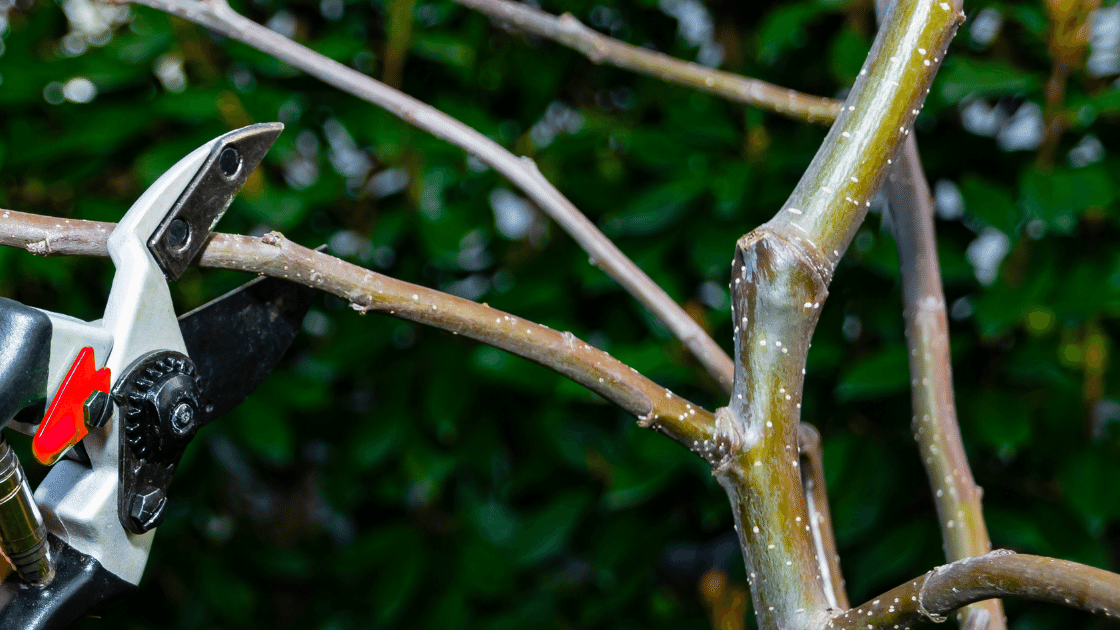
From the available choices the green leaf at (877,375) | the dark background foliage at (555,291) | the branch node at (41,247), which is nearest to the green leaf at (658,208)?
the dark background foliage at (555,291)

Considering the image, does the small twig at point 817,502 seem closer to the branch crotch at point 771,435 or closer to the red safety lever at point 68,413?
the branch crotch at point 771,435

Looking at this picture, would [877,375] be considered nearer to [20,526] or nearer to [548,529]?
[548,529]

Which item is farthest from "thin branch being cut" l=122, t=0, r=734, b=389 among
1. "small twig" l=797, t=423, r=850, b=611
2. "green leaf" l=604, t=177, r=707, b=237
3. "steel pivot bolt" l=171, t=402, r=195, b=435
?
"green leaf" l=604, t=177, r=707, b=237

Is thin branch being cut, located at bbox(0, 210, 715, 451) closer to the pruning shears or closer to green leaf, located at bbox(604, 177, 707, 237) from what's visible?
the pruning shears

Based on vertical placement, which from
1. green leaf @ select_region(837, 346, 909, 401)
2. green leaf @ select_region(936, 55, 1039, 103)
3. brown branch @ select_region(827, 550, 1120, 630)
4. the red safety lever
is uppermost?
green leaf @ select_region(936, 55, 1039, 103)

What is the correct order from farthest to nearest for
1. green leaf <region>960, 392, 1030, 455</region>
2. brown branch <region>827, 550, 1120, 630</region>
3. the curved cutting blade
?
green leaf <region>960, 392, 1030, 455</region> → the curved cutting blade → brown branch <region>827, 550, 1120, 630</region>

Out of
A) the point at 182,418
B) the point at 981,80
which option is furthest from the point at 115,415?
the point at 981,80
